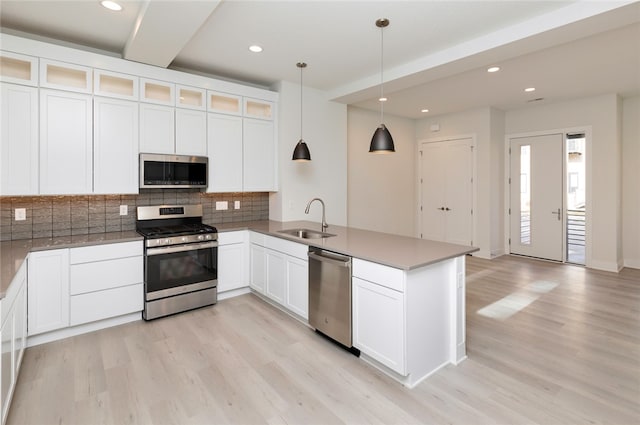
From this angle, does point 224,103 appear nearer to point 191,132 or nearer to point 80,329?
point 191,132

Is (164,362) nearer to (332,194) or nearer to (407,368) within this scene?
(407,368)

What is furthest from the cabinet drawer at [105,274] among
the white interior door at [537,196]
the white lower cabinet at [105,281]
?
the white interior door at [537,196]

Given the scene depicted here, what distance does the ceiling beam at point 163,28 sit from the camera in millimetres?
2430

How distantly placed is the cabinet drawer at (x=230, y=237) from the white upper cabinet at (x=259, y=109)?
5.04ft

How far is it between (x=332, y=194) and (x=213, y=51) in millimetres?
2502

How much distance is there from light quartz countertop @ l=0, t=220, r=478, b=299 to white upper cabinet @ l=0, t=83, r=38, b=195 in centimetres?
51

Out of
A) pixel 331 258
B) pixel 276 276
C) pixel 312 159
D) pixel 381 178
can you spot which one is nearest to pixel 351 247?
pixel 331 258

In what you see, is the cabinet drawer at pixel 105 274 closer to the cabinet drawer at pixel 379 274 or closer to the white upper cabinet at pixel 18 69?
the white upper cabinet at pixel 18 69

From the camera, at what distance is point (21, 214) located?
10.3ft

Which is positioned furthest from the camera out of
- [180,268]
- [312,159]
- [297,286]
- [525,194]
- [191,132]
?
[525,194]

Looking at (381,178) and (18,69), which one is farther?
(381,178)

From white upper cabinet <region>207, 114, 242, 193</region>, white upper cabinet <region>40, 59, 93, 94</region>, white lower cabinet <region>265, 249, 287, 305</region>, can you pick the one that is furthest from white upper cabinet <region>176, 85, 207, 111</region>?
white lower cabinet <region>265, 249, 287, 305</region>

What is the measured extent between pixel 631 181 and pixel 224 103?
6413 mm

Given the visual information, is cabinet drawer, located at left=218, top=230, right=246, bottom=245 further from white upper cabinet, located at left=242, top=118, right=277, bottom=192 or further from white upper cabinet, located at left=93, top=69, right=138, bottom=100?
white upper cabinet, located at left=93, top=69, right=138, bottom=100
